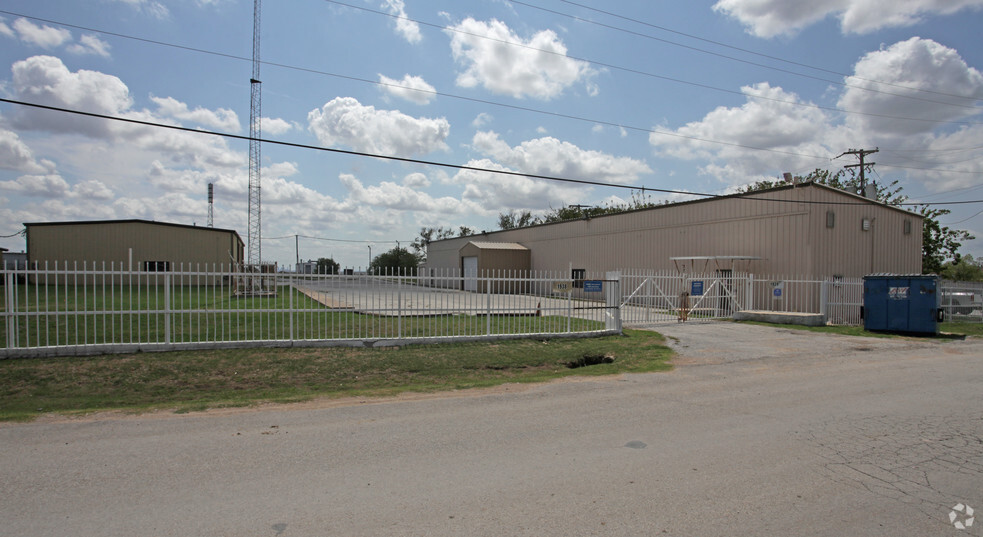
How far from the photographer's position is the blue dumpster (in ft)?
53.7

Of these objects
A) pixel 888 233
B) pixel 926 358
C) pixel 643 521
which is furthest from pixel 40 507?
pixel 888 233

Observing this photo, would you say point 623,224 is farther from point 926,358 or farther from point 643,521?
point 643,521

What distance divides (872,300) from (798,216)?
200 inches

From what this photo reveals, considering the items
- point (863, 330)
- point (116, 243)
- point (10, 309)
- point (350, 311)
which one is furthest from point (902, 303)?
point (116, 243)

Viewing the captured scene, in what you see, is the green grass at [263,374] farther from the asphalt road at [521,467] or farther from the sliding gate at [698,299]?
the sliding gate at [698,299]

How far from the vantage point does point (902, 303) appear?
55.6 ft

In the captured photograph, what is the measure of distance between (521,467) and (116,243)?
40691 mm

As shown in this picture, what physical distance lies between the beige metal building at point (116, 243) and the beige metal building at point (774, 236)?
2471 centimetres

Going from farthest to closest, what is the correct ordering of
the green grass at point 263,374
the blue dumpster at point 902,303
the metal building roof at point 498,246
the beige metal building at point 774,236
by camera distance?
the metal building roof at point 498,246 < the beige metal building at point 774,236 < the blue dumpster at point 902,303 < the green grass at point 263,374

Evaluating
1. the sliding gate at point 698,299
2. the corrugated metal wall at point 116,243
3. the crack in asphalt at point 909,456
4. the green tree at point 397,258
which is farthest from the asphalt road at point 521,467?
the green tree at point 397,258

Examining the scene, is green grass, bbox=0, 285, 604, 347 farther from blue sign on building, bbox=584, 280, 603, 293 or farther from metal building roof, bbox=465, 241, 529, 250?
metal building roof, bbox=465, 241, 529, 250

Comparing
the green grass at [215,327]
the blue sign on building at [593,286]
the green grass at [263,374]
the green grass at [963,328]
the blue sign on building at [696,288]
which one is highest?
the blue sign on building at [593,286]

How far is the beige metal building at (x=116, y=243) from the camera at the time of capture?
3488cm

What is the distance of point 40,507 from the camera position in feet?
12.9
